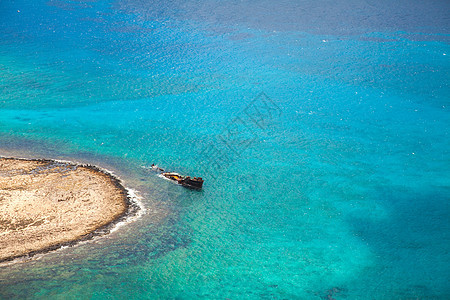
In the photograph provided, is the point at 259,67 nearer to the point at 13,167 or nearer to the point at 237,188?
the point at 237,188

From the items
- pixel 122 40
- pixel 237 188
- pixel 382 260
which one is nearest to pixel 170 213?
pixel 237 188

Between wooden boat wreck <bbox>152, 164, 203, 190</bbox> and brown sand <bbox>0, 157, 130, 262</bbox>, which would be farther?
wooden boat wreck <bbox>152, 164, 203, 190</bbox>

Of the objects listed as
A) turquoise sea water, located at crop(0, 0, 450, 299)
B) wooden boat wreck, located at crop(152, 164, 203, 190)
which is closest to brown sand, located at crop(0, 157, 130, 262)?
turquoise sea water, located at crop(0, 0, 450, 299)

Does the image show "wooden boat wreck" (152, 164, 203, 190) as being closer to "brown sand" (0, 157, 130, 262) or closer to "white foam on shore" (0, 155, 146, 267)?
"white foam on shore" (0, 155, 146, 267)

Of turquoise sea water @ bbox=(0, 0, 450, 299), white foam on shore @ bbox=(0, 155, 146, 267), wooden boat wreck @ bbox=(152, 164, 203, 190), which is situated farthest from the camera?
wooden boat wreck @ bbox=(152, 164, 203, 190)

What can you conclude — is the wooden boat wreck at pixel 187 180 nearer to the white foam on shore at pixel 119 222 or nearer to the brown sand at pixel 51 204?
the white foam on shore at pixel 119 222

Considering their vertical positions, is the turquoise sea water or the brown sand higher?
the turquoise sea water

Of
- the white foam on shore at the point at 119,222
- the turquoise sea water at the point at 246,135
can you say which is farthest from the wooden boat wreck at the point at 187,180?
the white foam on shore at the point at 119,222

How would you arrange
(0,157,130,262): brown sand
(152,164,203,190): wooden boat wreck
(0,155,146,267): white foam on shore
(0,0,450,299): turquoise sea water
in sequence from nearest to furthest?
(0,155,146,267): white foam on shore, (0,0,450,299): turquoise sea water, (0,157,130,262): brown sand, (152,164,203,190): wooden boat wreck
